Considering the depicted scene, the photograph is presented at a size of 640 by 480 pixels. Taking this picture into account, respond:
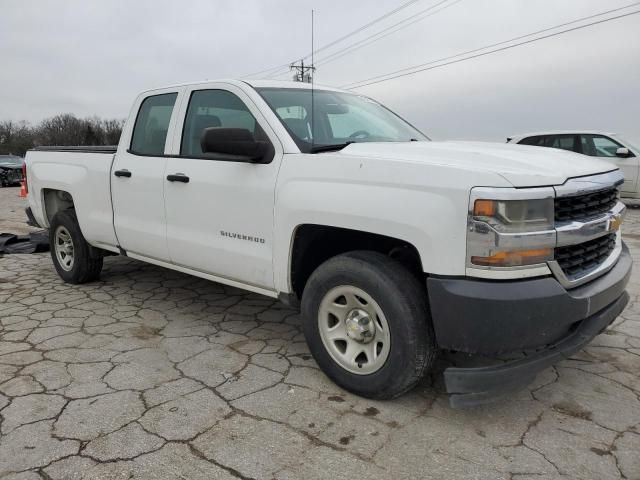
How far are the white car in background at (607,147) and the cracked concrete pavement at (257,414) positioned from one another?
8.25 metres

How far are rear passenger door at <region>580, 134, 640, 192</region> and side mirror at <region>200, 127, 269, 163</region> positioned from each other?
10404 mm

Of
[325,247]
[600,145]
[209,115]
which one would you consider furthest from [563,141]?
[325,247]

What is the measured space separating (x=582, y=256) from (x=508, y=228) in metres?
0.63

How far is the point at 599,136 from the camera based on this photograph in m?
11.5

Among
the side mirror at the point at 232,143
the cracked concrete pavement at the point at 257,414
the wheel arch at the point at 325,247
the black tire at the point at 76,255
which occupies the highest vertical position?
the side mirror at the point at 232,143

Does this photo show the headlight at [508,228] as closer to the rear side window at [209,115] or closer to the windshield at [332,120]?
the windshield at [332,120]

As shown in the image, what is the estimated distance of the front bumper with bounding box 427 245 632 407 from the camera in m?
2.38

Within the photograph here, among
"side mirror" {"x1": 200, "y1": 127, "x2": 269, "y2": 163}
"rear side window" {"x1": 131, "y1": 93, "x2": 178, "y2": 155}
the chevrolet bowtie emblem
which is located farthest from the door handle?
the chevrolet bowtie emblem

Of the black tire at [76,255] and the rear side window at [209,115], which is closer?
the rear side window at [209,115]

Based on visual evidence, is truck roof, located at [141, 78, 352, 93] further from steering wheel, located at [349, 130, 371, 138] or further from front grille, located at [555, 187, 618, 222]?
front grille, located at [555, 187, 618, 222]

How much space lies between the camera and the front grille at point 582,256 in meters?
2.56

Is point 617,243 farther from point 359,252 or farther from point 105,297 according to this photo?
point 105,297

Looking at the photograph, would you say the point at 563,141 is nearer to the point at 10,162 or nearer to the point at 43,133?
the point at 10,162

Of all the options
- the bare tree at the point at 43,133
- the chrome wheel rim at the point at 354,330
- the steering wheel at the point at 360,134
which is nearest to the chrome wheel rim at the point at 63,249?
the steering wheel at the point at 360,134
